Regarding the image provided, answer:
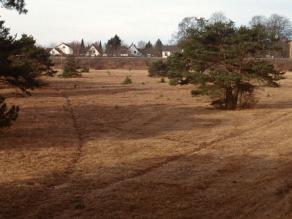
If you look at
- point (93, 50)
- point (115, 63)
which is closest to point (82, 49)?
point (93, 50)

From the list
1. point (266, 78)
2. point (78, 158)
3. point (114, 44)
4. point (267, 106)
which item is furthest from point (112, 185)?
point (114, 44)

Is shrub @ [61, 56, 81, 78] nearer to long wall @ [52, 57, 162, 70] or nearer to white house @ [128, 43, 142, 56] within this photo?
long wall @ [52, 57, 162, 70]

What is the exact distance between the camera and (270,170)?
40.6 ft

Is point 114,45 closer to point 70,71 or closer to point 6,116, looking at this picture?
point 70,71

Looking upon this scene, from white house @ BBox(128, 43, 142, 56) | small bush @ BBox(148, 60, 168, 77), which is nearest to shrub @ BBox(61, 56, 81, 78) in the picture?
small bush @ BBox(148, 60, 168, 77)

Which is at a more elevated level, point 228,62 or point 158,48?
point 228,62

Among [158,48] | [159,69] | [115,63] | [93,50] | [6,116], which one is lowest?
[115,63]

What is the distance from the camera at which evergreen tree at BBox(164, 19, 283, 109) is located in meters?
25.3

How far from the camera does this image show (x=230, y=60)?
1011 inches

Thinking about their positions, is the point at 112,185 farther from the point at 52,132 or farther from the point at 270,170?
the point at 52,132

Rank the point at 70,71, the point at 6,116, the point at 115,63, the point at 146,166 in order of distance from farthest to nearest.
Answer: the point at 115,63, the point at 70,71, the point at 6,116, the point at 146,166

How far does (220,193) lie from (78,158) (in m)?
4.75

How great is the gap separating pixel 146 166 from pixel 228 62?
45.9 ft

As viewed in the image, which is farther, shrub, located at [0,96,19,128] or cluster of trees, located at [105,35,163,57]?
cluster of trees, located at [105,35,163,57]
